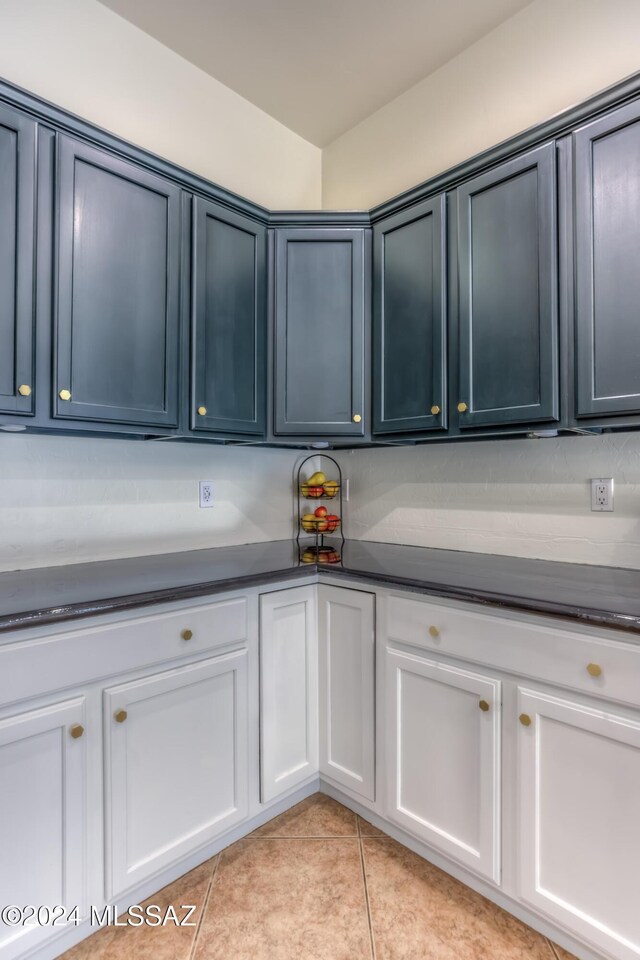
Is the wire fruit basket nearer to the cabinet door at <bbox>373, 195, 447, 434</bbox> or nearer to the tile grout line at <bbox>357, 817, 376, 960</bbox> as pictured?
the cabinet door at <bbox>373, 195, 447, 434</bbox>

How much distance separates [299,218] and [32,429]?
1.27m

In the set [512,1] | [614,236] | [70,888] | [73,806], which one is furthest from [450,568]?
[512,1]

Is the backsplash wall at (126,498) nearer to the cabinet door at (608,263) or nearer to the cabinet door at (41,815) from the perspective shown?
the cabinet door at (41,815)

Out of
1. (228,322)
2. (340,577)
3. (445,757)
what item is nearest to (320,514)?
(340,577)

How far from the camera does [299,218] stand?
197 cm

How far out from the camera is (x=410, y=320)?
72.2 inches

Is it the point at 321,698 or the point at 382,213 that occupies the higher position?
the point at 382,213

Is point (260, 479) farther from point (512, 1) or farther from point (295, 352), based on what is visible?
point (512, 1)

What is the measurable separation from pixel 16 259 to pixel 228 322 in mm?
687

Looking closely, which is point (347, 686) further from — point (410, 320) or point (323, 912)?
point (410, 320)

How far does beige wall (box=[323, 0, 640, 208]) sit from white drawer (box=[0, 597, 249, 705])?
2.00m

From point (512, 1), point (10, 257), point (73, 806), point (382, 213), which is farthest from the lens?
point (382, 213)

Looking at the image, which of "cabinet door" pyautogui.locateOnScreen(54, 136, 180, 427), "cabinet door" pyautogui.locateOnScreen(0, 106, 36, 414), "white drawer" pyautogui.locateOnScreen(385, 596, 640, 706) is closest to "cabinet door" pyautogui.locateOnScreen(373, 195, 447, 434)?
"white drawer" pyautogui.locateOnScreen(385, 596, 640, 706)

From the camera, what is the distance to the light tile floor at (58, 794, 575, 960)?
4.15 feet
